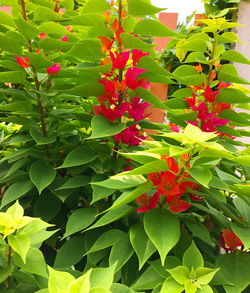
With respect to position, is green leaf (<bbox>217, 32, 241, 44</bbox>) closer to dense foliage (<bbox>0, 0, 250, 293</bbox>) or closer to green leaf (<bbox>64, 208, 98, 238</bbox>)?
dense foliage (<bbox>0, 0, 250, 293</bbox>)

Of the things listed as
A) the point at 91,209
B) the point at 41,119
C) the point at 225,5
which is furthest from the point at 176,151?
the point at 225,5

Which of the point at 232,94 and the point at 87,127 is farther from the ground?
the point at 232,94

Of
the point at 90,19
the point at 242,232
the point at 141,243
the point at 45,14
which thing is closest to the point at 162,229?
the point at 141,243

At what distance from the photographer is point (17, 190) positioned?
0.89 meters

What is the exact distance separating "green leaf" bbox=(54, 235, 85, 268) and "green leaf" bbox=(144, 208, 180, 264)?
0.75ft

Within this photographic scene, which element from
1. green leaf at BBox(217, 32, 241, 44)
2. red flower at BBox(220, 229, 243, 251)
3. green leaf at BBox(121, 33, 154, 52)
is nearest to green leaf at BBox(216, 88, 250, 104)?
green leaf at BBox(217, 32, 241, 44)

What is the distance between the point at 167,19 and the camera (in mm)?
2633

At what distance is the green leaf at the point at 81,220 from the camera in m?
0.79

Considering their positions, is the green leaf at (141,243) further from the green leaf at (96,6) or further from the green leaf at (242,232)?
the green leaf at (96,6)

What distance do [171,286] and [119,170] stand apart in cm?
35

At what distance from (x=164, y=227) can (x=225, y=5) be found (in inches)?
84.4

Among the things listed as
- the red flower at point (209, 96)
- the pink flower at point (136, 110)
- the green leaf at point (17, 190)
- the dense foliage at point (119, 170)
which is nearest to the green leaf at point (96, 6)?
the dense foliage at point (119, 170)

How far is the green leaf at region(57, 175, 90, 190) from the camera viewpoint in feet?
2.84

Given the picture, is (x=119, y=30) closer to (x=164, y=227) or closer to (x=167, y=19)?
(x=164, y=227)
